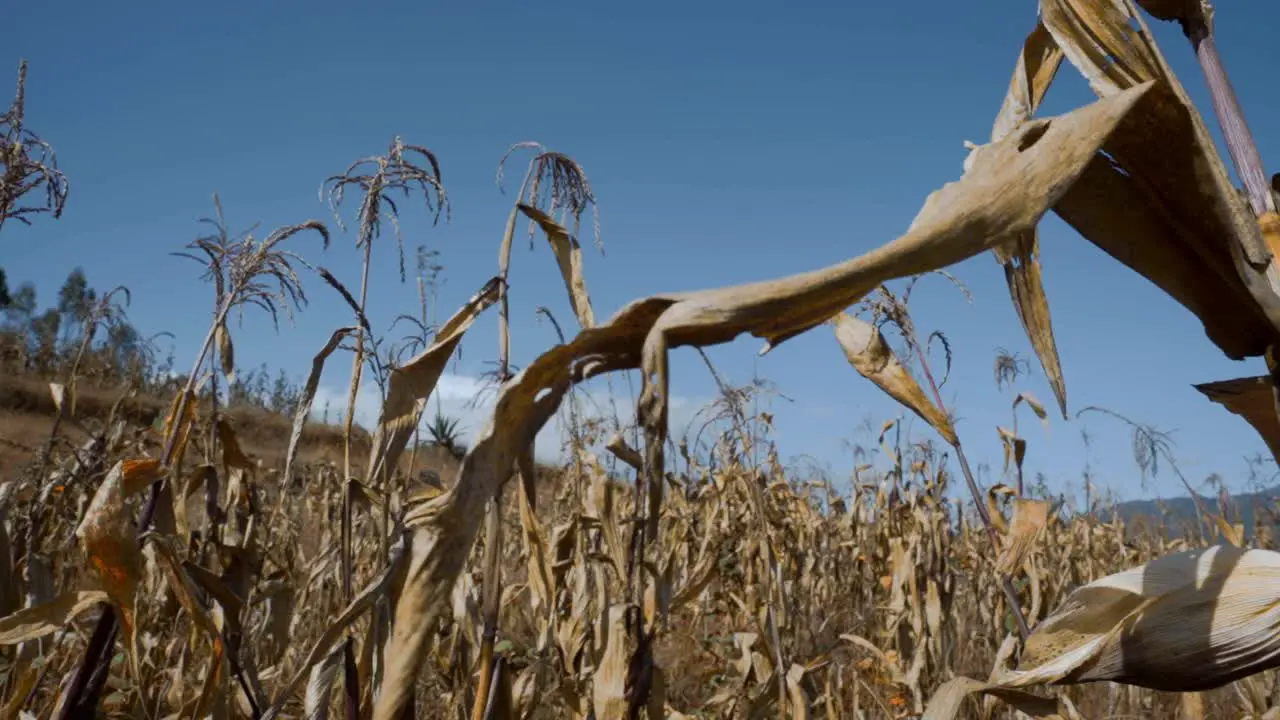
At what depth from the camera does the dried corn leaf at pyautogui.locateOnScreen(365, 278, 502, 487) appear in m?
1.19

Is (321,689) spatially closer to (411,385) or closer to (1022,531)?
(411,385)

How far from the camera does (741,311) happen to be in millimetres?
655

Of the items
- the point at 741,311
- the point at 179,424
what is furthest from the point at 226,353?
the point at 741,311

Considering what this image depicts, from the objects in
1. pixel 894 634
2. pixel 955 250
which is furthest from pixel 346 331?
pixel 894 634

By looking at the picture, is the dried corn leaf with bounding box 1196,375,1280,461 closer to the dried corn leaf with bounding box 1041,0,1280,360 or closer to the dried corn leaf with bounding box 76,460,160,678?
the dried corn leaf with bounding box 1041,0,1280,360

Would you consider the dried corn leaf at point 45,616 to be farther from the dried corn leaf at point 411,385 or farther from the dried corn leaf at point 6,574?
the dried corn leaf at point 411,385

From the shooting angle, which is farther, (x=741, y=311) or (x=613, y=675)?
(x=613, y=675)

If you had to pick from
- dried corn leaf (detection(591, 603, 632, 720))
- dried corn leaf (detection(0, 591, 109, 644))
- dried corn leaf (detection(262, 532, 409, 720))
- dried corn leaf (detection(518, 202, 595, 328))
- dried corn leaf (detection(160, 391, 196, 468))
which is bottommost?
dried corn leaf (detection(591, 603, 632, 720))

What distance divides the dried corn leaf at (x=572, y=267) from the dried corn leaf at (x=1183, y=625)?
91cm

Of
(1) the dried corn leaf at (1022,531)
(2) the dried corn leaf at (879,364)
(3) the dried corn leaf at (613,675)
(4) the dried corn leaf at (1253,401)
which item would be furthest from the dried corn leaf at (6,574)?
(1) the dried corn leaf at (1022,531)

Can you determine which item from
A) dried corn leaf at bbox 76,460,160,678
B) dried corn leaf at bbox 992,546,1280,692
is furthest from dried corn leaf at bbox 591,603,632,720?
dried corn leaf at bbox 992,546,1280,692

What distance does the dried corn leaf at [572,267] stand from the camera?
151 cm

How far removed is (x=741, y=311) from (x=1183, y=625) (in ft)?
2.04

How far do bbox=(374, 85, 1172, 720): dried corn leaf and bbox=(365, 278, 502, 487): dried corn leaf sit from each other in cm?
41
